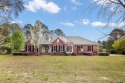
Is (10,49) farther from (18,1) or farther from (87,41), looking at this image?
(18,1)

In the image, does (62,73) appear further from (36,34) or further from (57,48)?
(57,48)

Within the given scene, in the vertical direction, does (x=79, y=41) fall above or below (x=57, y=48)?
above

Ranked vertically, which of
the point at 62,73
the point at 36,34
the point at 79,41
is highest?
the point at 36,34

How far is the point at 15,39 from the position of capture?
178 ft

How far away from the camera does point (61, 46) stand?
2089 inches

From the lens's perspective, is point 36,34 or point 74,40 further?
point 74,40

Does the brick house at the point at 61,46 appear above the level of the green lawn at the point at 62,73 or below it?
above

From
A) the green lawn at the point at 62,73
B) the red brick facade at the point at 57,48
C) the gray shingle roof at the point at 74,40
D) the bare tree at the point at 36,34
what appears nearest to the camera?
the green lawn at the point at 62,73

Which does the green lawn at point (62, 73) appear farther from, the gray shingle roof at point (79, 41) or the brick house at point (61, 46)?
the gray shingle roof at point (79, 41)

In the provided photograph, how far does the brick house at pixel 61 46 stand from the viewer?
175 ft

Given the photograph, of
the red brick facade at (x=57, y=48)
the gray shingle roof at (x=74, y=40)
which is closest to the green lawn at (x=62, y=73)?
the red brick facade at (x=57, y=48)

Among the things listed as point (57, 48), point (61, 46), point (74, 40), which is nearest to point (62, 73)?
point (61, 46)

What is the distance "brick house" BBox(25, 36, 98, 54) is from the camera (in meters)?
53.2

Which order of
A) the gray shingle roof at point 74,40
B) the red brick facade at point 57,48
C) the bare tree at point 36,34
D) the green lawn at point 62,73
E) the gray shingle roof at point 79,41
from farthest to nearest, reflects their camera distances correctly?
the gray shingle roof at point 79,41, the gray shingle roof at point 74,40, the red brick facade at point 57,48, the bare tree at point 36,34, the green lawn at point 62,73
